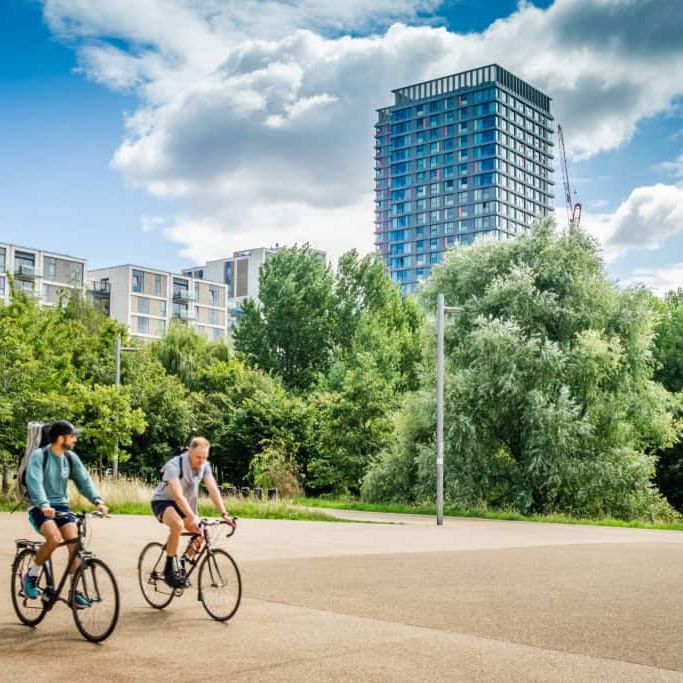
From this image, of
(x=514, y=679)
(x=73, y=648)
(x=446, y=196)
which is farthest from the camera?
(x=446, y=196)

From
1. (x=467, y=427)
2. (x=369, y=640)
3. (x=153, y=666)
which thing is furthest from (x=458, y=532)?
(x=153, y=666)

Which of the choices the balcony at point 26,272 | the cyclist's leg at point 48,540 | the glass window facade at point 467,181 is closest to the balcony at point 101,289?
the balcony at point 26,272

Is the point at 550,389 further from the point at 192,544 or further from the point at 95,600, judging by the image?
the point at 95,600

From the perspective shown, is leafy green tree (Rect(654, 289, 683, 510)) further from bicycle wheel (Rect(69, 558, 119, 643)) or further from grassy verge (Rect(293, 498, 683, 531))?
bicycle wheel (Rect(69, 558, 119, 643))

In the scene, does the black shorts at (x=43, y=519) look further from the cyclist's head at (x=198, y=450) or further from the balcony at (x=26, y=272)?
the balcony at (x=26, y=272)

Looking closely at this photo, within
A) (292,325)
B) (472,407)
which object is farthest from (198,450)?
(292,325)

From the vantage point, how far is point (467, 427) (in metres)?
33.4

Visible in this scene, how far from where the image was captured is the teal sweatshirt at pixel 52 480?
858cm

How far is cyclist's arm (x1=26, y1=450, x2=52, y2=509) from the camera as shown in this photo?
28.0 ft

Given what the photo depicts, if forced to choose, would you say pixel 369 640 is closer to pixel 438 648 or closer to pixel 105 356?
pixel 438 648

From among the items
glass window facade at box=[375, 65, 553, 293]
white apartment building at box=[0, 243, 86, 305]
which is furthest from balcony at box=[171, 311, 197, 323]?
glass window facade at box=[375, 65, 553, 293]

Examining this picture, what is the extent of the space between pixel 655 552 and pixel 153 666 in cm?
1262

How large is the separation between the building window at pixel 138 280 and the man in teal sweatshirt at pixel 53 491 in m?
115

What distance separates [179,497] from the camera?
9312mm
